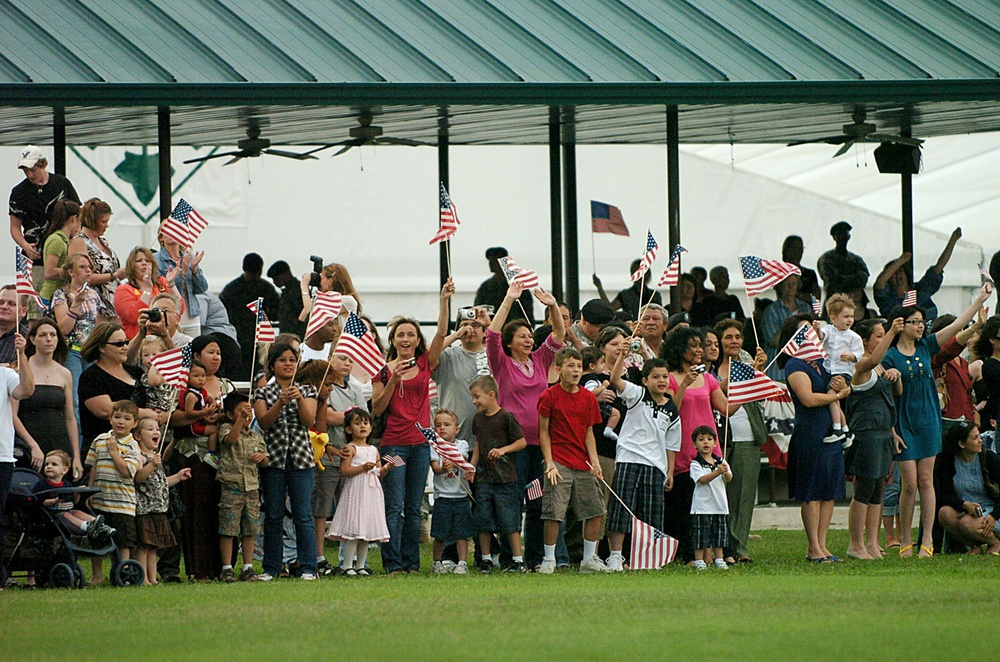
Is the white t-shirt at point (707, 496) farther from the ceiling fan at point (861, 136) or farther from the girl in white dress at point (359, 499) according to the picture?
the ceiling fan at point (861, 136)

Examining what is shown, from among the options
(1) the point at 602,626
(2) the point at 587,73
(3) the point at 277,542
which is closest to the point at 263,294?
(2) the point at 587,73

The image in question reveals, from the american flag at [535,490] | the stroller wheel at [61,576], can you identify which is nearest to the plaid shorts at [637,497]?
the american flag at [535,490]

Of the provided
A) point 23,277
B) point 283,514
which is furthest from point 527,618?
point 23,277

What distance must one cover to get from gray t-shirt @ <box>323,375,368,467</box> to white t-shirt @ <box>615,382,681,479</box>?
2308mm

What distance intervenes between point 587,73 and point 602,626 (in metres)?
8.38

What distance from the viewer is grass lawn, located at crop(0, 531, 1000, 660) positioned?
8828 millimetres

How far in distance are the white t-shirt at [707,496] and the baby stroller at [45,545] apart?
4.61m

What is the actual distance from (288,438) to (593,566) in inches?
110

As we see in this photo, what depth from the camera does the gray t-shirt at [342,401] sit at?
1384 cm

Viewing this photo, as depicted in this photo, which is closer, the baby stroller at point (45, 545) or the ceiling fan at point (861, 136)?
the baby stroller at point (45, 545)

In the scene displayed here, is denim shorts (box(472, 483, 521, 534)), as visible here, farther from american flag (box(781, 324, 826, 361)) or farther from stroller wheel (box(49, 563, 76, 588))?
stroller wheel (box(49, 563, 76, 588))

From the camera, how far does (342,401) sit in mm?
14133

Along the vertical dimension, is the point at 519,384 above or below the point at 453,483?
above

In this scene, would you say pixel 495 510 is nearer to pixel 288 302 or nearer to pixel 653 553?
pixel 653 553
